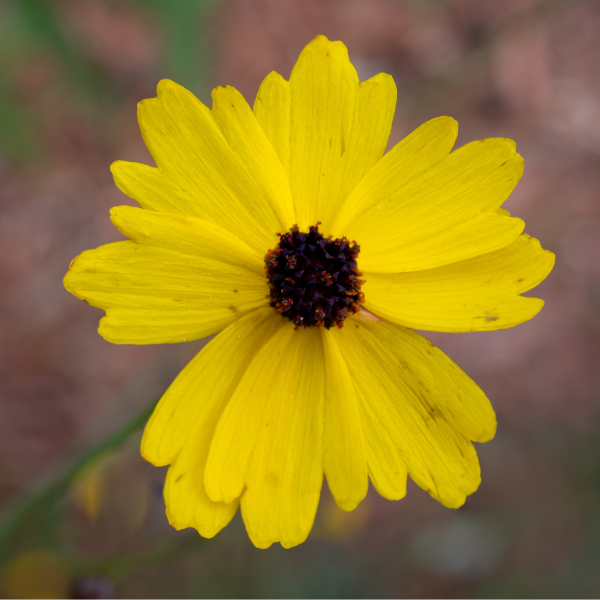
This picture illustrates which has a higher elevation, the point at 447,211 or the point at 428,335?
the point at 428,335

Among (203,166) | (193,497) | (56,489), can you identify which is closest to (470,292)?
(203,166)

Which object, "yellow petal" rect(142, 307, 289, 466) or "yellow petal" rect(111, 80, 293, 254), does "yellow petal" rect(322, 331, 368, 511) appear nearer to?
"yellow petal" rect(142, 307, 289, 466)

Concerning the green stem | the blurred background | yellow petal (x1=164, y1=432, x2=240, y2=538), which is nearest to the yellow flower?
yellow petal (x1=164, y1=432, x2=240, y2=538)

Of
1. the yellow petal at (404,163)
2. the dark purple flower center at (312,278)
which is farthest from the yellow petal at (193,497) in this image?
the yellow petal at (404,163)

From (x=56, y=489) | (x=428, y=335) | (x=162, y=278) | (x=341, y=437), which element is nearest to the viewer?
(x=162, y=278)

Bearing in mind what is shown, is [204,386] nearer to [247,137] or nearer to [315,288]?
[315,288]
